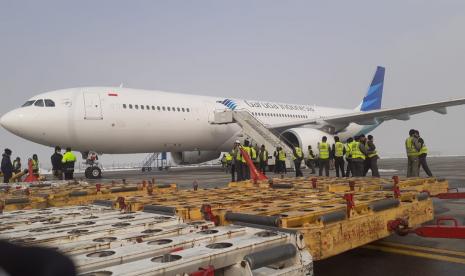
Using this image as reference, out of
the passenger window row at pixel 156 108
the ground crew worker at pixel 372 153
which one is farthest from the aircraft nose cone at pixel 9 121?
the ground crew worker at pixel 372 153

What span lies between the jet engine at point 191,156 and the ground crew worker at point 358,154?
13280 mm

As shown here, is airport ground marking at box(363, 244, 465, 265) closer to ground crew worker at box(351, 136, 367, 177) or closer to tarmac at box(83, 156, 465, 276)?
tarmac at box(83, 156, 465, 276)

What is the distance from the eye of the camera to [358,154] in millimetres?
12023

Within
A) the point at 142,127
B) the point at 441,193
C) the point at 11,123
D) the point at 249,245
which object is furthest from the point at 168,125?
the point at 249,245

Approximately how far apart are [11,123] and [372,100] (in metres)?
29.1

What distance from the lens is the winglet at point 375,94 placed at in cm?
3372

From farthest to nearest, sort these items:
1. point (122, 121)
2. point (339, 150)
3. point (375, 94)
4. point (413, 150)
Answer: point (375, 94)
point (122, 121)
point (339, 150)
point (413, 150)

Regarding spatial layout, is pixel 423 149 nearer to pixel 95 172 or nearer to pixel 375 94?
pixel 95 172

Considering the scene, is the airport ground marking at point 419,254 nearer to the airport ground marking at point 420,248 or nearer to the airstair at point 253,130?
the airport ground marking at point 420,248

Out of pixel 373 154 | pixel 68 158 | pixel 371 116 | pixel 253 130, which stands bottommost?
pixel 373 154

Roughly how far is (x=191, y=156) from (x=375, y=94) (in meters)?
19.4

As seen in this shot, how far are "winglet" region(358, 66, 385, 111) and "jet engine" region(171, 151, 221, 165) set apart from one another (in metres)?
15.7

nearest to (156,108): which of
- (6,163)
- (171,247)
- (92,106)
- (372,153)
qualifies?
(92,106)

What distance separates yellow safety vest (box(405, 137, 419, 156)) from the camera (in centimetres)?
1085
